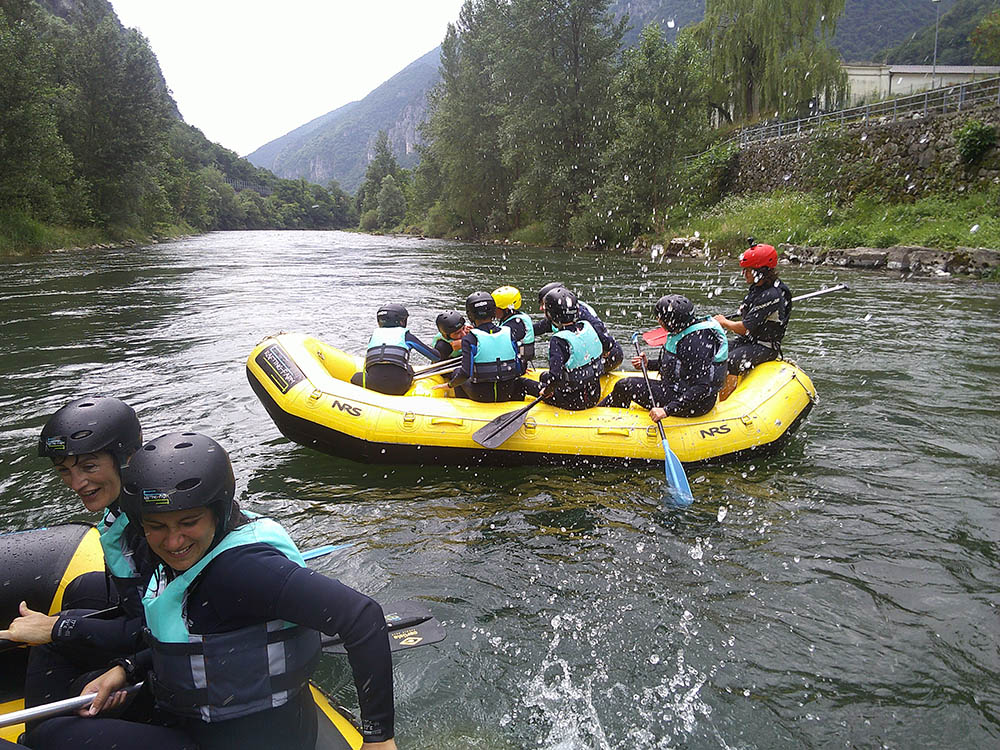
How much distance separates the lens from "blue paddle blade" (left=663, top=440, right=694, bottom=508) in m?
4.63

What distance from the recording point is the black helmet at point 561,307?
17.3ft

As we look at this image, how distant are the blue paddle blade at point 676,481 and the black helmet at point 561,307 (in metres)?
1.24

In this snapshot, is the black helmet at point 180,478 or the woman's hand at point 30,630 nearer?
the black helmet at point 180,478

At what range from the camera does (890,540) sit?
13.4 ft

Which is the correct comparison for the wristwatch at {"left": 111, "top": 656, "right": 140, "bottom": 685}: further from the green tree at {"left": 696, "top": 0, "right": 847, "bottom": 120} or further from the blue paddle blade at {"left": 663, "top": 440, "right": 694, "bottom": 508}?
the green tree at {"left": 696, "top": 0, "right": 847, "bottom": 120}

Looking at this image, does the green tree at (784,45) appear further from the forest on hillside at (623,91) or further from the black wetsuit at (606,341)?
the black wetsuit at (606,341)

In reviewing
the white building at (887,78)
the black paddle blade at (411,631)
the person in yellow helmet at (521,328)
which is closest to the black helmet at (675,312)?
the person in yellow helmet at (521,328)

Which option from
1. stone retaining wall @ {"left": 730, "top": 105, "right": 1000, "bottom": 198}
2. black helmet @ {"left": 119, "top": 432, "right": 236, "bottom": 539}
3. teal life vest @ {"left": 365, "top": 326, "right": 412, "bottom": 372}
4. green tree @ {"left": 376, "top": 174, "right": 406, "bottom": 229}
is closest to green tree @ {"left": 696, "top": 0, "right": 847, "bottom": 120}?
stone retaining wall @ {"left": 730, "top": 105, "right": 1000, "bottom": 198}

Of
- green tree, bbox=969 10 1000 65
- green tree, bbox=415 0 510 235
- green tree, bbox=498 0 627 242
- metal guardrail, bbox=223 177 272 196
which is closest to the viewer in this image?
green tree, bbox=498 0 627 242

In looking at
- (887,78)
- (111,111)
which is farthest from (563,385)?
(887,78)

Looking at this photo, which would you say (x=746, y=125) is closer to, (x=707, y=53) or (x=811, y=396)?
(x=707, y=53)

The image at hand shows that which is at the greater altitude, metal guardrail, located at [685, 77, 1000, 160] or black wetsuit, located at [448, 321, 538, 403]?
metal guardrail, located at [685, 77, 1000, 160]

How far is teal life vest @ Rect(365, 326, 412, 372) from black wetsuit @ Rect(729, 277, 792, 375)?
3.06 metres

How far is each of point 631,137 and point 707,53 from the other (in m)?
8.84
